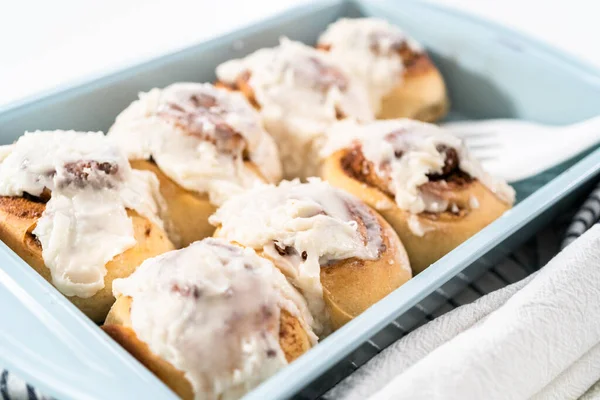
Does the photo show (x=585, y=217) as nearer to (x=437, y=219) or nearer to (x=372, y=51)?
(x=437, y=219)

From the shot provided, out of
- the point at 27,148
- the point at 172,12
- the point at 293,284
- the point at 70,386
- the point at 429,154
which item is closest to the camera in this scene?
the point at 70,386

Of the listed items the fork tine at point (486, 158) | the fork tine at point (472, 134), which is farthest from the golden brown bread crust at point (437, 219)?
the fork tine at point (472, 134)

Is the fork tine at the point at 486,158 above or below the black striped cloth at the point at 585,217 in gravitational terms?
below

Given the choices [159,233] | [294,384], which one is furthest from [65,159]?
[294,384]

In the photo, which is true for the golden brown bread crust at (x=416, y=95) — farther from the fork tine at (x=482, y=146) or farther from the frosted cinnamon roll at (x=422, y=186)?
the frosted cinnamon roll at (x=422, y=186)

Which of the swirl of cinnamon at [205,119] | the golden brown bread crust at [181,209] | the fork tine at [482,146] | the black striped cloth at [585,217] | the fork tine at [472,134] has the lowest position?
Result: the fork tine at [482,146]

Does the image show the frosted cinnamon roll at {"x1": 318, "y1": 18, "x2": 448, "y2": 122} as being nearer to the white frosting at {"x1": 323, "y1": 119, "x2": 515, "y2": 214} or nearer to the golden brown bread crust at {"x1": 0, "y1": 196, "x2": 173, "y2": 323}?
the white frosting at {"x1": 323, "y1": 119, "x2": 515, "y2": 214}

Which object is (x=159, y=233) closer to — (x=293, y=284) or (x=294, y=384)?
(x=293, y=284)
